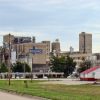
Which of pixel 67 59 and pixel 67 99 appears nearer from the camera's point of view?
pixel 67 99

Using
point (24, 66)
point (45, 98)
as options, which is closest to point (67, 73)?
point (24, 66)

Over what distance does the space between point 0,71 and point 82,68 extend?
3735cm

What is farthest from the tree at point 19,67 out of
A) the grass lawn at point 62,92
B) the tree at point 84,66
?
the grass lawn at point 62,92

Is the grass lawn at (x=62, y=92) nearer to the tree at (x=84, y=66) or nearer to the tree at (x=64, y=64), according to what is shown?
the tree at (x=84, y=66)

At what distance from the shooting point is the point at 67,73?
195m

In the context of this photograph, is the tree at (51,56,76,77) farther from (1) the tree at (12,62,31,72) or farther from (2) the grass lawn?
(2) the grass lawn

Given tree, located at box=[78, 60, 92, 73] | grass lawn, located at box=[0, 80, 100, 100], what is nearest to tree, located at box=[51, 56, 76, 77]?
tree, located at box=[78, 60, 92, 73]

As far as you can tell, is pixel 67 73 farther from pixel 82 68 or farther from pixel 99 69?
pixel 99 69

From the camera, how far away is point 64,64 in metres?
187

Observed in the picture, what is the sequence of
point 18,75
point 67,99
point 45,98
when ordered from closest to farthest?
point 67,99
point 45,98
point 18,75

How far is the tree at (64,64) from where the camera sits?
185325 millimetres

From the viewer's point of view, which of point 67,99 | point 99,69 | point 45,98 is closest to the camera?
point 67,99

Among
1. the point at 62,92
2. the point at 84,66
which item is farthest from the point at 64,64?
the point at 62,92

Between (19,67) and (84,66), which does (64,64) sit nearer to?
(84,66)
